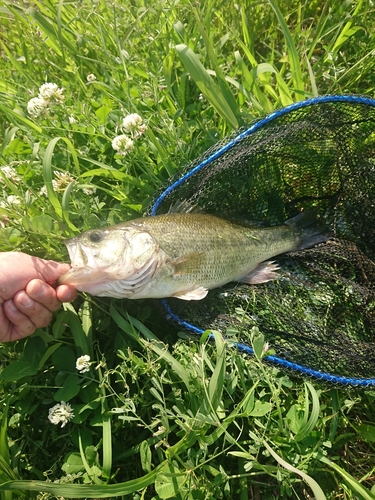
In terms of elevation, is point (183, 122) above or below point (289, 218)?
above

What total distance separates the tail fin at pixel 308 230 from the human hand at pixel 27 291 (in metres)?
1.88

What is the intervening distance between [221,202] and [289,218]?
71cm

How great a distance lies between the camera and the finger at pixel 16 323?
2.47m

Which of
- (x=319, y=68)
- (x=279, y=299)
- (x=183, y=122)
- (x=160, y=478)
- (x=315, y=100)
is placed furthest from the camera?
(x=319, y=68)

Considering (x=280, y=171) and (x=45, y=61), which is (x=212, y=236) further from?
(x=45, y=61)

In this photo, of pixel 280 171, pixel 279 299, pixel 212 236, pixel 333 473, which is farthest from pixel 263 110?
pixel 333 473

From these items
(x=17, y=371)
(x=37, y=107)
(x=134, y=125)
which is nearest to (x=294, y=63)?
(x=134, y=125)

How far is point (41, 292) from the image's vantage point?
238 cm

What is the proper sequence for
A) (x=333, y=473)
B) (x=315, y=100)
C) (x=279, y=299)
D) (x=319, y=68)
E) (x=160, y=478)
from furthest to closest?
(x=319, y=68)
(x=279, y=299)
(x=315, y=100)
(x=333, y=473)
(x=160, y=478)

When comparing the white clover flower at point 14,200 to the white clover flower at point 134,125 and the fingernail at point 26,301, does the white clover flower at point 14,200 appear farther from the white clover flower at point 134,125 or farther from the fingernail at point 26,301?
the white clover flower at point 134,125

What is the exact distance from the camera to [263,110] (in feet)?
11.1

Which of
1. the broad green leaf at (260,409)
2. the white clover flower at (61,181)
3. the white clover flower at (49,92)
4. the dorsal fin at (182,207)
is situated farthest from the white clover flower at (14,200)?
the broad green leaf at (260,409)

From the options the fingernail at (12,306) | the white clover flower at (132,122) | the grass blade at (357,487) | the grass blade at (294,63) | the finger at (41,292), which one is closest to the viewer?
the grass blade at (357,487)

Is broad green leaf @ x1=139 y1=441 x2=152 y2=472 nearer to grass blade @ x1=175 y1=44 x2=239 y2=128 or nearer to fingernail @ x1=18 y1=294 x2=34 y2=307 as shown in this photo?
fingernail @ x1=18 y1=294 x2=34 y2=307
